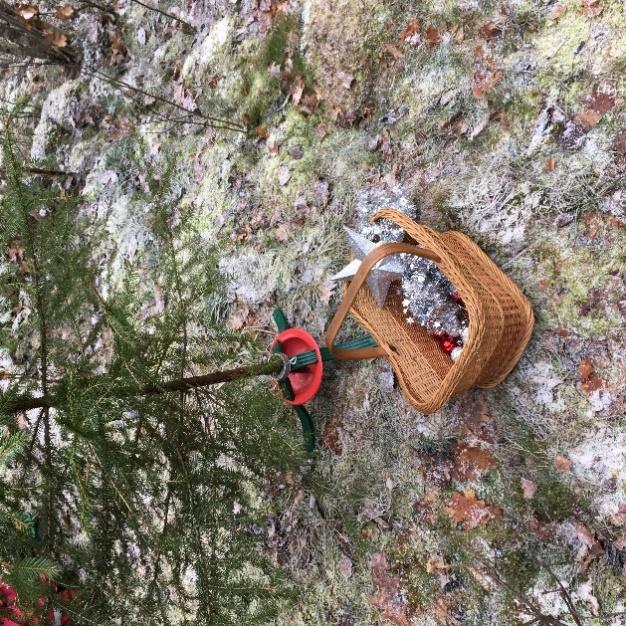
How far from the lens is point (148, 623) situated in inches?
94.5

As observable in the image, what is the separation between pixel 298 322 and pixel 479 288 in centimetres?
149

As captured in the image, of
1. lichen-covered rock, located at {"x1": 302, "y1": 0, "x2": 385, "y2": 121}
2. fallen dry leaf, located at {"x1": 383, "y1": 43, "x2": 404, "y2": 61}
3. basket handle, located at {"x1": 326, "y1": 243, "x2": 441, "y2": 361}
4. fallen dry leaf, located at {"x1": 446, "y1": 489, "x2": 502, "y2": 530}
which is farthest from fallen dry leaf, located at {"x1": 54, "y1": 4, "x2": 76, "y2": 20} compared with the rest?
fallen dry leaf, located at {"x1": 446, "y1": 489, "x2": 502, "y2": 530}

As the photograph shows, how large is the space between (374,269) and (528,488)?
51.0 inches

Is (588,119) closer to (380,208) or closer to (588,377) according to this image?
(380,208)

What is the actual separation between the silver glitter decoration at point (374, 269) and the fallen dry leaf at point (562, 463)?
3.71 feet

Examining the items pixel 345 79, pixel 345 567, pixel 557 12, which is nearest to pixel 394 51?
pixel 345 79

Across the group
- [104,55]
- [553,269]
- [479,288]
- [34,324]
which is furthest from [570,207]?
[104,55]

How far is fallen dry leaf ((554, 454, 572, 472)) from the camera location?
2.77 metres

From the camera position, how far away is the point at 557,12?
3016mm

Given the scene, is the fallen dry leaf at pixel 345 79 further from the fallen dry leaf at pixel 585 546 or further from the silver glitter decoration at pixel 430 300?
the fallen dry leaf at pixel 585 546

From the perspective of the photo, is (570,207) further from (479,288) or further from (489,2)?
(489,2)

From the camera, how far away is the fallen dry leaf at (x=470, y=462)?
299 cm

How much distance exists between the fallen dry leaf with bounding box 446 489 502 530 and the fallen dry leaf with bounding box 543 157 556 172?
5.44ft

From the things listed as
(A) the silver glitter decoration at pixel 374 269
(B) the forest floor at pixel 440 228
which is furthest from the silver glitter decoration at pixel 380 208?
(A) the silver glitter decoration at pixel 374 269
